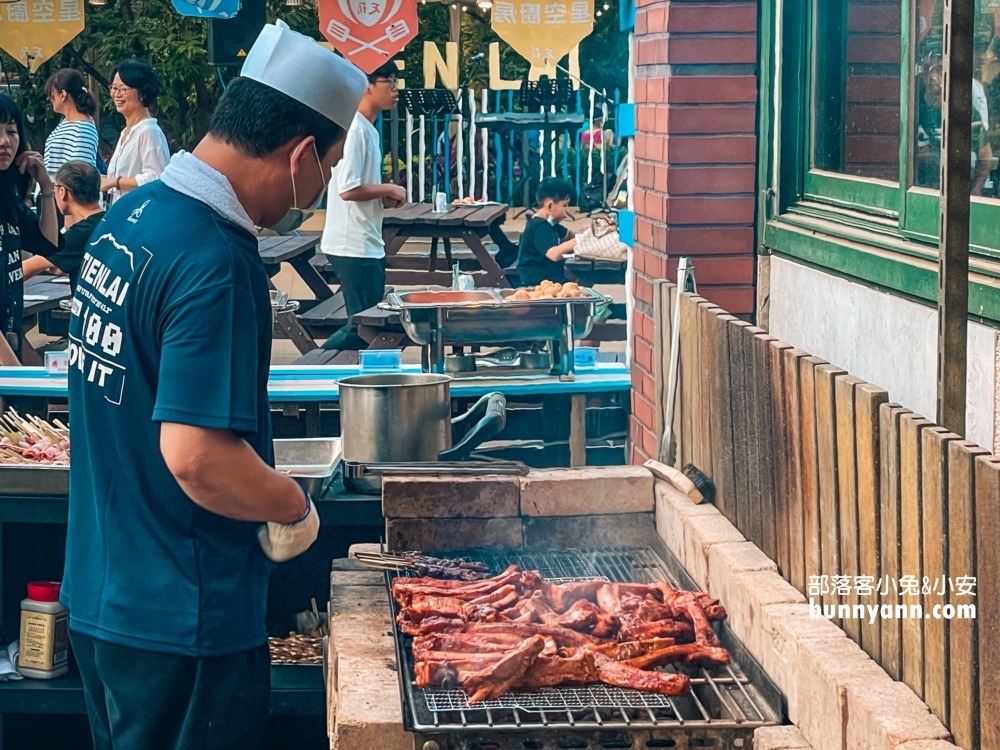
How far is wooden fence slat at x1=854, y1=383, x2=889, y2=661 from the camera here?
3018mm

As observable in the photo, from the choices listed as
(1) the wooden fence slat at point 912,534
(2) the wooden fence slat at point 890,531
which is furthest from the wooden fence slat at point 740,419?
(1) the wooden fence slat at point 912,534

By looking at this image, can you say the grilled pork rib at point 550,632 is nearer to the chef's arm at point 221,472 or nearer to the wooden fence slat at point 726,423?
the wooden fence slat at point 726,423

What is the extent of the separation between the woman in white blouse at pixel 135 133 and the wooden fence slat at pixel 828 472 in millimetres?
7465

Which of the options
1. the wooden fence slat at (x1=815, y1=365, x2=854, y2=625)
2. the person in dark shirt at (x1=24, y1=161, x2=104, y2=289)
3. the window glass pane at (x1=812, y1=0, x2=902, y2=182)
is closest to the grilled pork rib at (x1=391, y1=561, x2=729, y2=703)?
the wooden fence slat at (x1=815, y1=365, x2=854, y2=625)

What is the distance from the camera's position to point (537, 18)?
12.9 metres

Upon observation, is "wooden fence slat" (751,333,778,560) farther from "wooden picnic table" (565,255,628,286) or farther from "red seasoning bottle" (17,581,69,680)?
"wooden picnic table" (565,255,628,286)

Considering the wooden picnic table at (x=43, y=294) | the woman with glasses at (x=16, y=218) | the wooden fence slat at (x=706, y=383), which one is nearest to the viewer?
the wooden fence slat at (x=706, y=383)

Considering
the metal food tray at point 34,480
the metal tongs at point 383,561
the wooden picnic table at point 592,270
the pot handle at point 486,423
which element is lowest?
the metal tongs at point 383,561

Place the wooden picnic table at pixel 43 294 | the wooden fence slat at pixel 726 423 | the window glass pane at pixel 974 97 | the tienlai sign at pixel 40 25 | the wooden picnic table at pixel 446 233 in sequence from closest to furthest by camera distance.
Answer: the window glass pane at pixel 974 97
the wooden fence slat at pixel 726 423
the wooden picnic table at pixel 43 294
the wooden picnic table at pixel 446 233
the tienlai sign at pixel 40 25

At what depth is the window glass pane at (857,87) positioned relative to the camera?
174 inches

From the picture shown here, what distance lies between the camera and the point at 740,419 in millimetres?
4004

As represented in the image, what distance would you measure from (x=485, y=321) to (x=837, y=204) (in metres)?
2.11

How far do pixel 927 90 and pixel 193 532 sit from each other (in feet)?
7.95

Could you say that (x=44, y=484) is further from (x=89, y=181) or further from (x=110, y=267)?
(x=89, y=181)
